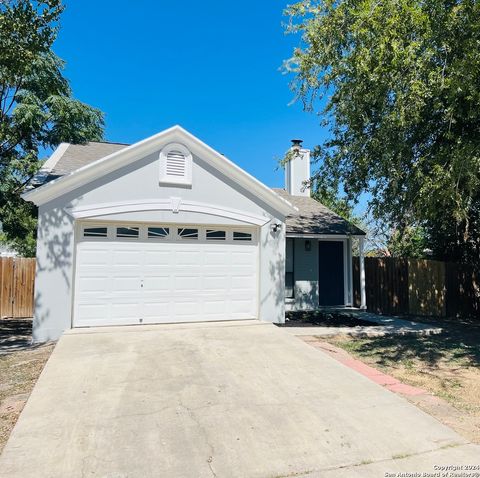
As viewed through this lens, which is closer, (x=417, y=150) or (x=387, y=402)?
(x=387, y=402)

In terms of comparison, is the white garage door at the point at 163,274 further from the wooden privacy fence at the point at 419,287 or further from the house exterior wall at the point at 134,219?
the wooden privacy fence at the point at 419,287

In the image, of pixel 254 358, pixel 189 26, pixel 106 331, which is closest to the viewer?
pixel 254 358

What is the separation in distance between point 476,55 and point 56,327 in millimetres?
10461

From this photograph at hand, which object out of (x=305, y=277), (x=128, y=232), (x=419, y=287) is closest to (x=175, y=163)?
(x=128, y=232)

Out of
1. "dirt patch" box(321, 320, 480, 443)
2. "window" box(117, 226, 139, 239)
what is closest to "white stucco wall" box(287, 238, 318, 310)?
"dirt patch" box(321, 320, 480, 443)

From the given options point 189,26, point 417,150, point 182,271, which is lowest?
point 182,271

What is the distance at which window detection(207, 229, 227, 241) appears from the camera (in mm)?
10867

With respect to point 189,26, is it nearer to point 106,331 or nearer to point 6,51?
point 6,51

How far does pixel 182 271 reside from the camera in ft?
34.3

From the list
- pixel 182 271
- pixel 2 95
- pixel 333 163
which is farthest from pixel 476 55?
pixel 2 95

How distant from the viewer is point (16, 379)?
6.52 m

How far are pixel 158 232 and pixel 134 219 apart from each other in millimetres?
702

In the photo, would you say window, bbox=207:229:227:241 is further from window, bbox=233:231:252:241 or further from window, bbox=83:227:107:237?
window, bbox=83:227:107:237

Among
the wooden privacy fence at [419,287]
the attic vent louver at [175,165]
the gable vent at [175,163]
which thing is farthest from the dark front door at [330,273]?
the gable vent at [175,163]
